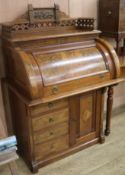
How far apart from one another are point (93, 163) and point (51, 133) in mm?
503

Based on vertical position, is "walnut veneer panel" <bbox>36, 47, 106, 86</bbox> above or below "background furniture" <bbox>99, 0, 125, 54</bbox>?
below

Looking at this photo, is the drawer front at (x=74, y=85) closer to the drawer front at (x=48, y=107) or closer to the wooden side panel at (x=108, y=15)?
the drawer front at (x=48, y=107)

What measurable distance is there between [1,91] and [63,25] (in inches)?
32.7

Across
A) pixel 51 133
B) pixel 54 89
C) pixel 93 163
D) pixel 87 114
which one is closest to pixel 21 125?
pixel 51 133

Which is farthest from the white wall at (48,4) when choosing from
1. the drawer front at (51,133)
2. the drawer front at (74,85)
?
the drawer front at (74,85)

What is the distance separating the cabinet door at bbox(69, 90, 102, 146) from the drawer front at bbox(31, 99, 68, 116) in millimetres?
81

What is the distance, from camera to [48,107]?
5.83 feet

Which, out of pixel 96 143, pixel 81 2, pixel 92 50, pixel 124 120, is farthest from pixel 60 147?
pixel 81 2

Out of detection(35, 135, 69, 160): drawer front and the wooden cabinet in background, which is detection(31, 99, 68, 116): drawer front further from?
detection(35, 135, 69, 160): drawer front

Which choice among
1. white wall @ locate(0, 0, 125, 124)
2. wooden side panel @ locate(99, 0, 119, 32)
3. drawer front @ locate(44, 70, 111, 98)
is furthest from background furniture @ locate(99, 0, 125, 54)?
Answer: drawer front @ locate(44, 70, 111, 98)

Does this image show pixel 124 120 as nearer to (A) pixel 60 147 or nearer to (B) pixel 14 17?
(A) pixel 60 147

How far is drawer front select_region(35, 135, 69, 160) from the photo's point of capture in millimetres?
1880

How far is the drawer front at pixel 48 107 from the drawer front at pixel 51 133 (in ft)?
0.59

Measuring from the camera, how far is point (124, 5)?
2115 mm
